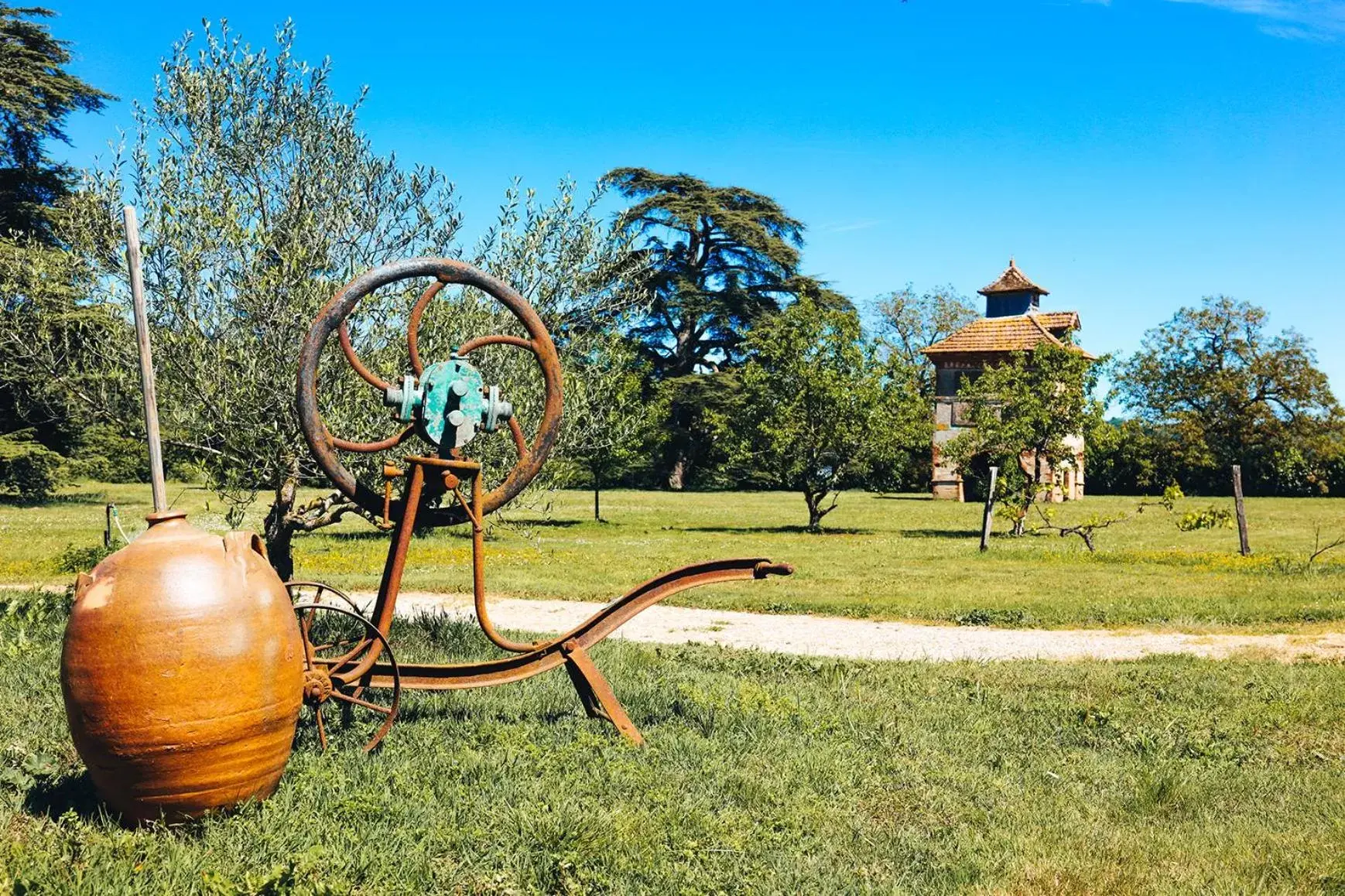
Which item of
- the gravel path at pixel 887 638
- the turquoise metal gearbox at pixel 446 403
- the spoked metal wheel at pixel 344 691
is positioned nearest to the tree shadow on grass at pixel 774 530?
the gravel path at pixel 887 638

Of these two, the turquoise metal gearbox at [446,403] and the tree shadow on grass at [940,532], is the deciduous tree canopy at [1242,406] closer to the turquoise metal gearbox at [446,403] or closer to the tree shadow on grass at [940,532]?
the tree shadow on grass at [940,532]

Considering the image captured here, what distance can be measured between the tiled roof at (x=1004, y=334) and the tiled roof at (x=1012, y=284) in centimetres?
200

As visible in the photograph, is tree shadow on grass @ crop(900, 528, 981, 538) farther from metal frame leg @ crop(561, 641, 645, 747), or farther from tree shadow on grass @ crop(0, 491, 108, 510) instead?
tree shadow on grass @ crop(0, 491, 108, 510)

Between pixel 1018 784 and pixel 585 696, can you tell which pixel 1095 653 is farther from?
pixel 585 696

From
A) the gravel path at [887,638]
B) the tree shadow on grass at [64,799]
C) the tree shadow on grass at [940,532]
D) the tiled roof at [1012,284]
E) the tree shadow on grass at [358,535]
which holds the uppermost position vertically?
the tiled roof at [1012,284]

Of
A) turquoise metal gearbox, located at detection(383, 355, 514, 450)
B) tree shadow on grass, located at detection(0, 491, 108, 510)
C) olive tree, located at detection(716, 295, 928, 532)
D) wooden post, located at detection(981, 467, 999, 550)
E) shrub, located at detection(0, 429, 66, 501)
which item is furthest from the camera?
tree shadow on grass, located at detection(0, 491, 108, 510)

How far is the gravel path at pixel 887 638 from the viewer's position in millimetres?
10422

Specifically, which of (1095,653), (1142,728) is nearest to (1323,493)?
(1095,653)

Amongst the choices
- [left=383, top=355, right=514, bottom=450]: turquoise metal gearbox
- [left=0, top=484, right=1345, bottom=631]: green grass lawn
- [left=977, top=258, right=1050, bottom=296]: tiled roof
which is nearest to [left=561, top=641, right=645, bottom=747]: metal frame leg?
[left=383, top=355, right=514, bottom=450]: turquoise metal gearbox

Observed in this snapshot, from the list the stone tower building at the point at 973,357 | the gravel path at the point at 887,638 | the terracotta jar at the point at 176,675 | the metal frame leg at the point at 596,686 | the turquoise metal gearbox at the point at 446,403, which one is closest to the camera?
the terracotta jar at the point at 176,675

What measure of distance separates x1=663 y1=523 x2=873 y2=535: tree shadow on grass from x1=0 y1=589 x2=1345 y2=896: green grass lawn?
19396mm

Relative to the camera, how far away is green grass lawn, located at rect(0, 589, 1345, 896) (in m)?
4.42

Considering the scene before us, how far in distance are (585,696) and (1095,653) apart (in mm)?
6115

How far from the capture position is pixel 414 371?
590cm
